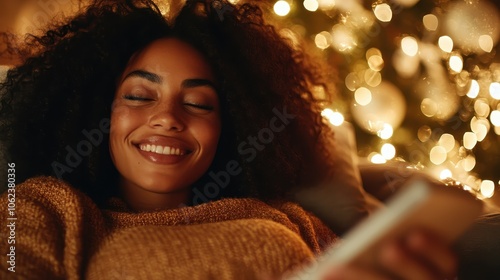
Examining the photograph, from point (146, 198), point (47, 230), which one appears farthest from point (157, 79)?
point (47, 230)

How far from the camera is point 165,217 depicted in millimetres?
949

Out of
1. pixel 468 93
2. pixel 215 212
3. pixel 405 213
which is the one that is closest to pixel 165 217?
pixel 215 212

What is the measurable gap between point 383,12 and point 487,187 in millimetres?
886

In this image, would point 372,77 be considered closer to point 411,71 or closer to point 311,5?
point 411,71

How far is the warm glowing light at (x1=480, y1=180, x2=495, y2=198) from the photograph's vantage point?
2219mm

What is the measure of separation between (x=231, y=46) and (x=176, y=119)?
0.28 meters

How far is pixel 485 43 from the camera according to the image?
217 cm

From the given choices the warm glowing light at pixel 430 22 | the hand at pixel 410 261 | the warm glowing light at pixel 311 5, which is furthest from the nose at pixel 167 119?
the warm glowing light at pixel 430 22

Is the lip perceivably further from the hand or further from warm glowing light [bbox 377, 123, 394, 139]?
warm glowing light [bbox 377, 123, 394, 139]

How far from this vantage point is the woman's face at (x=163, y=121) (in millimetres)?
993

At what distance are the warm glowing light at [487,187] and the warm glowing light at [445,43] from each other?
1.93 feet

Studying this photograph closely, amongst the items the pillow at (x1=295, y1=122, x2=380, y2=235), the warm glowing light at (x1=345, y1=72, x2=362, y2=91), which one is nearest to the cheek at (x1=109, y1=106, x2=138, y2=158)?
the pillow at (x1=295, y1=122, x2=380, y2=235)

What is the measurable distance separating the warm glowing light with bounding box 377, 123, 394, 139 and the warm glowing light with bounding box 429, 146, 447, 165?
21 centimetres

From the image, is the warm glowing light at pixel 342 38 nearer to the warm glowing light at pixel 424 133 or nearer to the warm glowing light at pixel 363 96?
the warm glowing light at pixel 363 96
